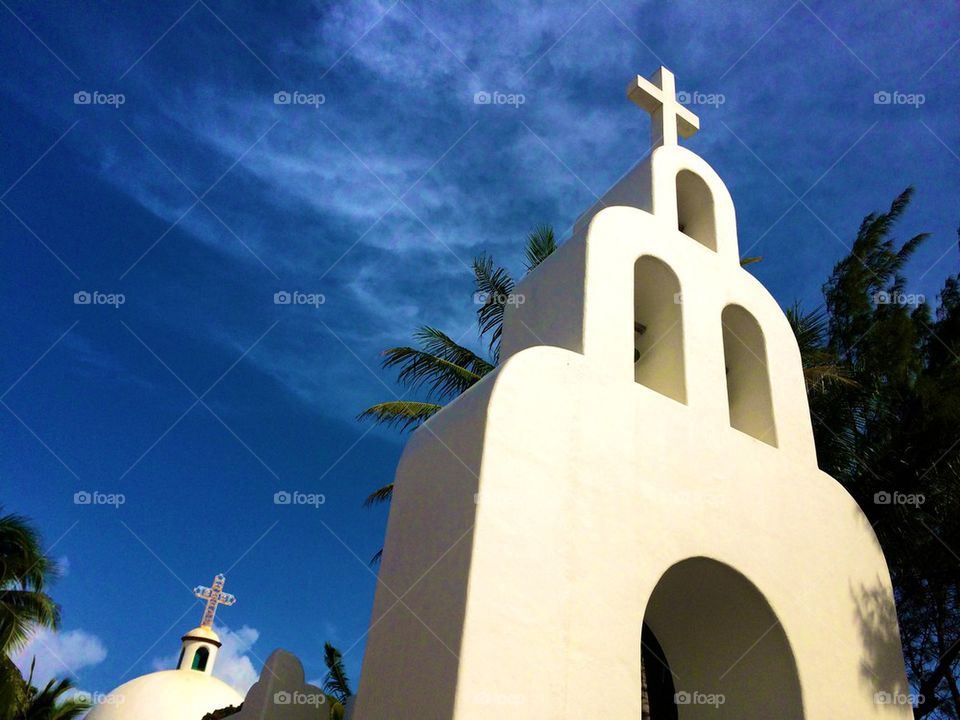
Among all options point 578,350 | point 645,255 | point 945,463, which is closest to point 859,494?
point 945,463

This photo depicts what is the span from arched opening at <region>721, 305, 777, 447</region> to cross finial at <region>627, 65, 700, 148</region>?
260 cm

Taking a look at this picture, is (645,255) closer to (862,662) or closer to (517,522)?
(517,522)

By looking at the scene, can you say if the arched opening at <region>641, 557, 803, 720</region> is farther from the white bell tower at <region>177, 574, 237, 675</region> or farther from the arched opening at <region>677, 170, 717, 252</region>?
the white bell tower at <region>177, 574, 237, 675</region>

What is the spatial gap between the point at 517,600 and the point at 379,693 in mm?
1165

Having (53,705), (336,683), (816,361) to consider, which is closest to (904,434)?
(816,361)

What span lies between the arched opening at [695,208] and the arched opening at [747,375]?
107cm

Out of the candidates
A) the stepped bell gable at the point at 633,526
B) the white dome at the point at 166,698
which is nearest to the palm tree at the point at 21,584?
the white dome at the point at 166,698

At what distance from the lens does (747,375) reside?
785 centimetres

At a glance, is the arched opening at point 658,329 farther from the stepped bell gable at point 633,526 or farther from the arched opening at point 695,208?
the arched opening at point 695,208

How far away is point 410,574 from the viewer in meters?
5.24

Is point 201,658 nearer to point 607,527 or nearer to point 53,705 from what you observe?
point 53,705

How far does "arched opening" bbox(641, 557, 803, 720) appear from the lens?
5934 mm

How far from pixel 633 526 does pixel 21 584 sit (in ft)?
53.6

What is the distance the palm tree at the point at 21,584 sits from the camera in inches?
588
